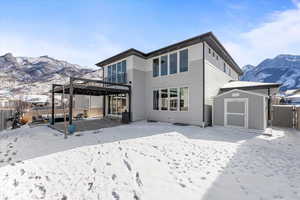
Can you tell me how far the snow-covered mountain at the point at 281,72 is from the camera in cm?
3880

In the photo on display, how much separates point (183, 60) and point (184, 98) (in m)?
2.90

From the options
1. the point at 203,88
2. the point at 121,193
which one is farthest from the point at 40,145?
the point at 203,88

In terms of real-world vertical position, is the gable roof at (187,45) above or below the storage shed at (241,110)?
above

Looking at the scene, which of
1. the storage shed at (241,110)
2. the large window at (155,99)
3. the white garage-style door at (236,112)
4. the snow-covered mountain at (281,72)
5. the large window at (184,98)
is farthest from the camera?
the snow-covered mountain at (281,72)

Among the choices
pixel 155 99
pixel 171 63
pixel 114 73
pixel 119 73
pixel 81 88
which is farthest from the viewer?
pixel 114 73

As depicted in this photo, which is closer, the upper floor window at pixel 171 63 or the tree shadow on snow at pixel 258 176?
the tree shadow on snow at pixel 258 176

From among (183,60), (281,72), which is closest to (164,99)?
(183,60)

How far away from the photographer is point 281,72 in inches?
1784

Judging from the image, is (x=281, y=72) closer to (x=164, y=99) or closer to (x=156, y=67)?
(x=156, y=67)

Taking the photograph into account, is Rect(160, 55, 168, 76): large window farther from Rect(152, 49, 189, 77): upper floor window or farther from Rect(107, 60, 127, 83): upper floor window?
Rect(107, 60, 127, 83): upper floor window

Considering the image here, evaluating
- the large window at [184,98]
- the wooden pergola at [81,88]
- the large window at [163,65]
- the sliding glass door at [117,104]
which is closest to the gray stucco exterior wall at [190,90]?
the large window at [184,98]

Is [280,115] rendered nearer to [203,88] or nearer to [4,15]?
[203,88]

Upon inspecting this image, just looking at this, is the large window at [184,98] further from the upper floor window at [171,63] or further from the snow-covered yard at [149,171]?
the snow-covered yard at [149,171]

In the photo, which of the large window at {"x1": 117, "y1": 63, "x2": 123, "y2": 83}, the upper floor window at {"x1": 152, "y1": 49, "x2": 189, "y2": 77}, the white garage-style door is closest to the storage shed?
the white garage-style door
